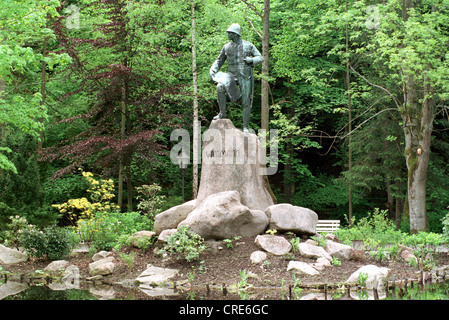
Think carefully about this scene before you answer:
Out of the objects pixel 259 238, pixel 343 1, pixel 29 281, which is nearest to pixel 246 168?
pixel 259 238

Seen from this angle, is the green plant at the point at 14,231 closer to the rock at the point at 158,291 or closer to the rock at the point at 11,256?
the rock at the point at 11,256

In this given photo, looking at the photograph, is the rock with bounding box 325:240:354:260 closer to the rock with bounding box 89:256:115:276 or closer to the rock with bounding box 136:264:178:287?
the rock with bounding box 136:264:178:287

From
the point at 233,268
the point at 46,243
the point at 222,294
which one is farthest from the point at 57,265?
the point at 222,294

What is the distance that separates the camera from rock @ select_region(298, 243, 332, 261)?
9.74 meters

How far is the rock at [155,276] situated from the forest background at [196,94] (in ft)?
17.7

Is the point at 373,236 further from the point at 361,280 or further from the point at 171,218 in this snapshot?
the point at 171,218

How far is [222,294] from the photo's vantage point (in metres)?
7.93

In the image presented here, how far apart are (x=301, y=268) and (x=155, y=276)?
2.59 metres

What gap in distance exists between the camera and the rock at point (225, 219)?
33.0 feet

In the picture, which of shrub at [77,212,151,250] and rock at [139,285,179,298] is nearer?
rock at [139,285,179,298]

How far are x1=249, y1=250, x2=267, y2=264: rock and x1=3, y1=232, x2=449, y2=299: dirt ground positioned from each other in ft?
0.26

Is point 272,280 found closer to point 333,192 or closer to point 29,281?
point 29,281

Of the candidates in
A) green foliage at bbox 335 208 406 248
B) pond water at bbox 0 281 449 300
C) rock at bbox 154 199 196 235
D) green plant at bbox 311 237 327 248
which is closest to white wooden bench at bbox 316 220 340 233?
green foliage at bbox 335 208 406 248

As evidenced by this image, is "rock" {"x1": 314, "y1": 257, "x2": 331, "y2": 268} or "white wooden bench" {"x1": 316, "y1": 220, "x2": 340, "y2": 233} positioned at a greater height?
"white wooden bench" {"x1": 316, "y1": 220, "x2": 340, "y2": 233}
